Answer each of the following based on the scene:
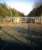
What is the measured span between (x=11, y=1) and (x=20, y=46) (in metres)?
0.52

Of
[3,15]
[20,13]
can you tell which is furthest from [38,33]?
[3,15]

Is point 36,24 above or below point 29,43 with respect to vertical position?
above

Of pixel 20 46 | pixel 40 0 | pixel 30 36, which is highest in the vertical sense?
pixel 40 0

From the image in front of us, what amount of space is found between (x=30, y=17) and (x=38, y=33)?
8.0 inches

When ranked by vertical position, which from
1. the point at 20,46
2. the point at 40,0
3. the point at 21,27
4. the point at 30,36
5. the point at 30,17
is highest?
the point at 40,0

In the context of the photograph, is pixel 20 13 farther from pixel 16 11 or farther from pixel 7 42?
pixel 7 42

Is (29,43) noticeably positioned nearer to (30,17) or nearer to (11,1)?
(30,17)

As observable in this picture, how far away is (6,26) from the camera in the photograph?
1218mm

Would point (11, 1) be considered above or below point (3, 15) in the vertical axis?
above

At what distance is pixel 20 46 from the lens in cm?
119

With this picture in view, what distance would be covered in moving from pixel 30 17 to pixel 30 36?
215mm

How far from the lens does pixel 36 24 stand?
1.20 meters

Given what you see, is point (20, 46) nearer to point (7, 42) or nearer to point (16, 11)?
point (7, 42)

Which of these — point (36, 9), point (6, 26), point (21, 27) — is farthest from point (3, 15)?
point (36, 9)
